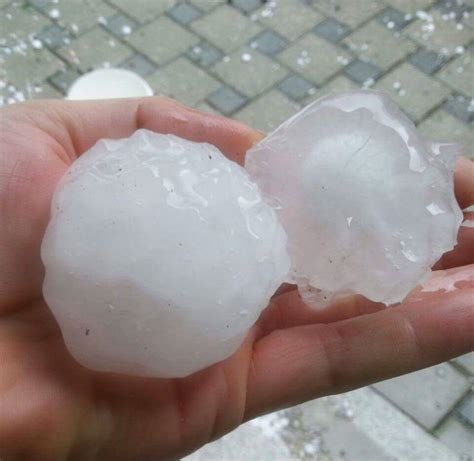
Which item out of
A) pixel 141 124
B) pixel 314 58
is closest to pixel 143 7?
pixel 314 58

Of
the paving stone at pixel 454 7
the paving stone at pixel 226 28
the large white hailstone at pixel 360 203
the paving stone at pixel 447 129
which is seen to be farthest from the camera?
the paving stone at pixel 454 7

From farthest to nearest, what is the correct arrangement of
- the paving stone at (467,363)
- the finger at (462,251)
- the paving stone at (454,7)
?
1. the paving stone at (454,7)
2. the paving stone at (467,363)
3. the finger at (462,251)

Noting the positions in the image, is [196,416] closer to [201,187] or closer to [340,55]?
[201,187]

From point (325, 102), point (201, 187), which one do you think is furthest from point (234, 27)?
point (201, 187)

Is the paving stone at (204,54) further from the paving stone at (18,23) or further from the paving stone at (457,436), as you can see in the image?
the paving stone at (457,436)

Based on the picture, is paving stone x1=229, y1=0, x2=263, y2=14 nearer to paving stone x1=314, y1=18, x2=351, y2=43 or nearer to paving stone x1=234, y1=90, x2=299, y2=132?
paving stone x1=314, y1=18, x2=351, y2=43

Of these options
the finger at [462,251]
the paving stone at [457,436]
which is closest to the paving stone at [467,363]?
the paving stone at [457,436]
